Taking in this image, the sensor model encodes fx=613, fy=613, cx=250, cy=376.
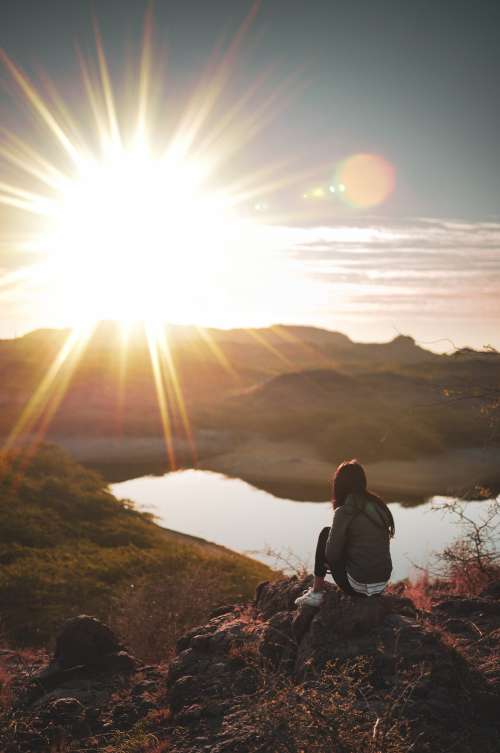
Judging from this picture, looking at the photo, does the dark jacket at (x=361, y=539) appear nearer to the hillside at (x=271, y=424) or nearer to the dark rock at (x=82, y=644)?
the dark rock at (x=82, y=644)

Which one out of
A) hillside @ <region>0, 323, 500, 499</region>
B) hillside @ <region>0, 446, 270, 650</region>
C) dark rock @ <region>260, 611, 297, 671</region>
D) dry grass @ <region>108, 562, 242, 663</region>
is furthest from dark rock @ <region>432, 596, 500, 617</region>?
hillside @ <region>0, 323, 500, 499</region>

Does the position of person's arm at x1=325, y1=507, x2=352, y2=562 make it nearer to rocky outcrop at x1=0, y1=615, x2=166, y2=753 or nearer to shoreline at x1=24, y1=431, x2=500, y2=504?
rocky outcrop at x1=0, y1=615, x2=166, y2=753

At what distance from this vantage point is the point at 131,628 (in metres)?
13.0

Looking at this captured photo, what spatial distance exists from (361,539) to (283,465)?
4184cm

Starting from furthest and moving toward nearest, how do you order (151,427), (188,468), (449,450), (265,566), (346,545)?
(151,427) < (449,450) < (188,468) < (265,566) < (346,545)

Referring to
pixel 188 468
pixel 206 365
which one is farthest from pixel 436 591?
pixel 206 365

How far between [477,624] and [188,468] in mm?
42593

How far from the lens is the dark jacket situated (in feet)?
22.0

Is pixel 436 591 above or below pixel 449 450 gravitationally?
above

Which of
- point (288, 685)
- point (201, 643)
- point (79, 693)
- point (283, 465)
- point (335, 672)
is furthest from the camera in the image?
point (283, 465)

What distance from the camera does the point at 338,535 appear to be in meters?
6.76

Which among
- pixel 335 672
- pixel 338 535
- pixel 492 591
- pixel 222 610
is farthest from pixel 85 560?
pixel 335 672

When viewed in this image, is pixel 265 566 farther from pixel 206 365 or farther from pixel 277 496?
pixel 206 365

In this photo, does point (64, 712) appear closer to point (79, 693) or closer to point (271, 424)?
point (79, 693)
